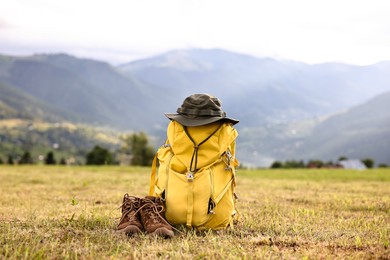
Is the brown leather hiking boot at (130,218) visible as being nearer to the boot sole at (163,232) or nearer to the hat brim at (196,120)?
the boot sole at (163,232)

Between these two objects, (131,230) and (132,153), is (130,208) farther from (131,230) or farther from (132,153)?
(132,153)

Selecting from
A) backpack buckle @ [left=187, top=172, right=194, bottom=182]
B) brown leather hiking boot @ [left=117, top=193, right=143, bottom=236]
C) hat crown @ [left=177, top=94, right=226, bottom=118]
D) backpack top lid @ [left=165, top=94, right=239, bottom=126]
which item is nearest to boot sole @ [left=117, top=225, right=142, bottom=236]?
brown leather hiking boot @ [left=117, top=193, right=143, bottom=236]

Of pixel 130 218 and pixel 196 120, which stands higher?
pixel 196 120

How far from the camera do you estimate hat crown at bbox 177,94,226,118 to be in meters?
7.08

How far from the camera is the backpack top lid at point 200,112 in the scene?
7.00 m

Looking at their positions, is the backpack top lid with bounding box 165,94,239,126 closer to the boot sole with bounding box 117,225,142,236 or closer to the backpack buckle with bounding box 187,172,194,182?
the backpack buckle with bounding box 187,172,194,182

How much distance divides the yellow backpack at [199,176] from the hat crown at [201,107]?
0.19 metres

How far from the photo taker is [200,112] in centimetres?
708

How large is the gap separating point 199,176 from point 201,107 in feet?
3.47

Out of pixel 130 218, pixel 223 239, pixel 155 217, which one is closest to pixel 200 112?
pixel 155 217

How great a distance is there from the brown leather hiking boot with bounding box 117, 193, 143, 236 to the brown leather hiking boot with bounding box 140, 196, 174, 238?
87mm

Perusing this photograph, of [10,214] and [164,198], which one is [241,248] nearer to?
[164,198]

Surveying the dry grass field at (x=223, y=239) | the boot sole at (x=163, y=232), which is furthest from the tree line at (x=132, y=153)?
the boot sole at (x=163, y=232)

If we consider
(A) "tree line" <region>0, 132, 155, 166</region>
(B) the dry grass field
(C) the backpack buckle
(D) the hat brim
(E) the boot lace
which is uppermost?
(D) the hat brim
